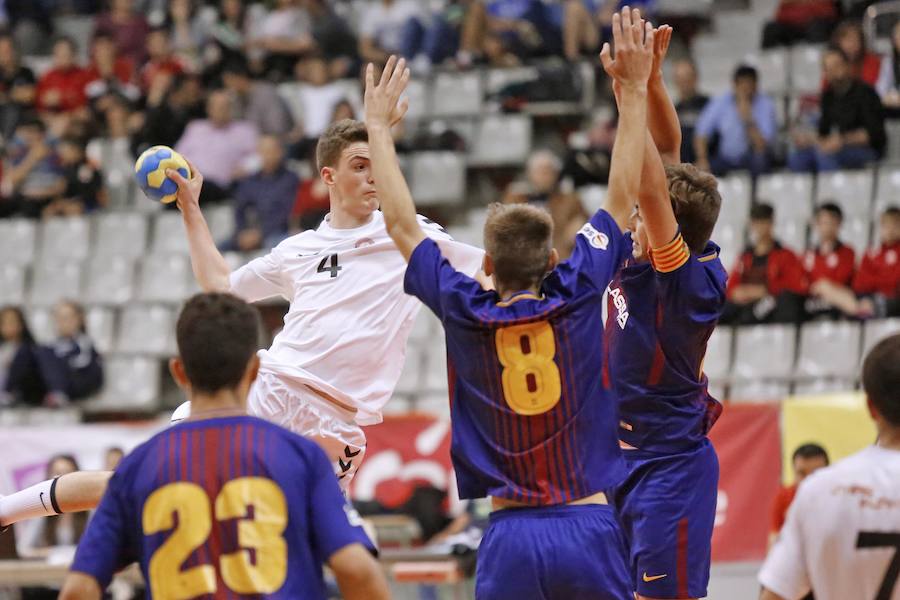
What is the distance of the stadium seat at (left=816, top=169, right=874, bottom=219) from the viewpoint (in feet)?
49.2

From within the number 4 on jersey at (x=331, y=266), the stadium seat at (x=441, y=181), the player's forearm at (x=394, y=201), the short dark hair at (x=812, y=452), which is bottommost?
the short dark hair at (x=812, y=452)

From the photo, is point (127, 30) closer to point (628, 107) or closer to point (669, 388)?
point (669, 388)

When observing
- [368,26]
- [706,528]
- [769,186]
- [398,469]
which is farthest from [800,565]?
[368,26]

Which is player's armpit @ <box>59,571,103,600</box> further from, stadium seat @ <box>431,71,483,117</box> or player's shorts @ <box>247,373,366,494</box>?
stadium seat @ <box>431,71,483,117</box>

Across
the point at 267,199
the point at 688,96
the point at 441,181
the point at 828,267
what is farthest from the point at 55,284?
the point at 828,267

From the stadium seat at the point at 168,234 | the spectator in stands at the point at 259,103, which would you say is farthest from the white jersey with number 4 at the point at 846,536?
the spectator in stands at the point at 259,103

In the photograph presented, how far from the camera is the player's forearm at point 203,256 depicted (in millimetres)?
6871

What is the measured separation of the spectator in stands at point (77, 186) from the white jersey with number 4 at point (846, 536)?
50.1 ft

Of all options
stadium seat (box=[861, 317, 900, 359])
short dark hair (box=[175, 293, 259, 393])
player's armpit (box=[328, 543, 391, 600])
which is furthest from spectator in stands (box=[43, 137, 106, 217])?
player's armpit (box=[328, 543, 391, 600])

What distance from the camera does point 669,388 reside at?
6621mm

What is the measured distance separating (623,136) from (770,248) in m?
8.84

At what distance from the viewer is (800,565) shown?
4.38 meters

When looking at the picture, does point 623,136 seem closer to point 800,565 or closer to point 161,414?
point 800,565

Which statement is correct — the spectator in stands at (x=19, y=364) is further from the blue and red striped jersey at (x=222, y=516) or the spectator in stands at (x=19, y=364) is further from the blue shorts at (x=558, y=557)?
the blue and red striped jersey at (x=222, y=516)
